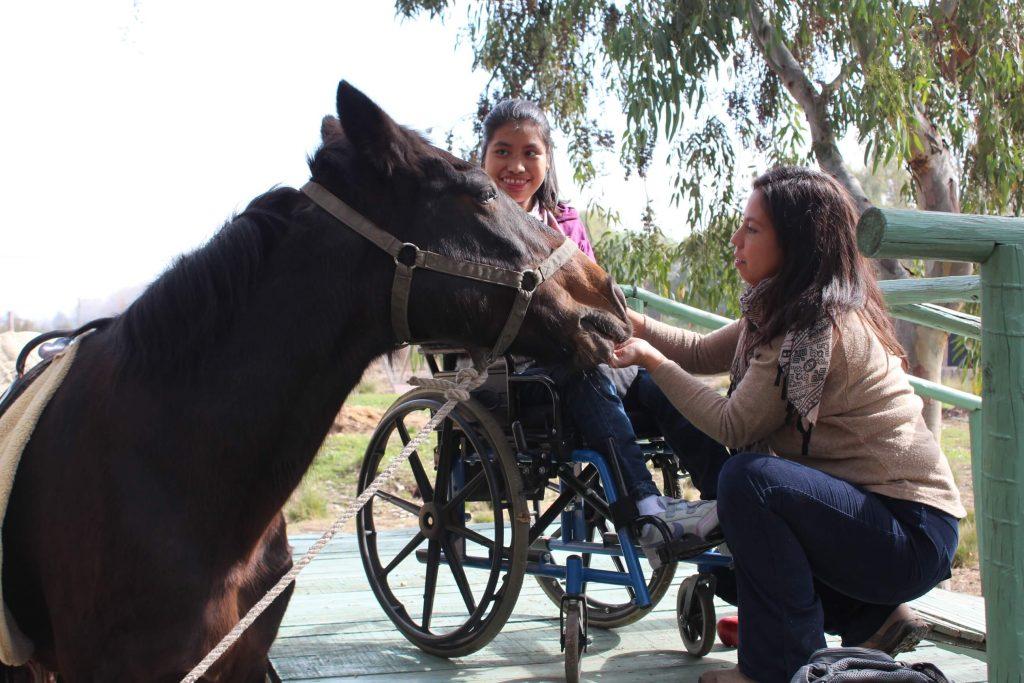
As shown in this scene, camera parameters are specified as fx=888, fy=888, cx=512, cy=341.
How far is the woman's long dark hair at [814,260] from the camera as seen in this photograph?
7.29ft

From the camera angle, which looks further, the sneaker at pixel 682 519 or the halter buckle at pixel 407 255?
the sneaker at pixel 682 519

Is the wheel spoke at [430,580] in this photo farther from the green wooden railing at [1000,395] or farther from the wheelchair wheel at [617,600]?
the green wooden railing at [1000,395]

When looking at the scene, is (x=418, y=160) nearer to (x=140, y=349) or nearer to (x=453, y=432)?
(x=140, y=349)

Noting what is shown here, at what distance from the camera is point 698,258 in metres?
7.21

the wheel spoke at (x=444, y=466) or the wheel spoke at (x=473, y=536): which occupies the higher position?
the wheel spoke at (x=444, y=466)

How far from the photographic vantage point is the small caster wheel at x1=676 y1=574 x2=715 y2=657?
9.54ft

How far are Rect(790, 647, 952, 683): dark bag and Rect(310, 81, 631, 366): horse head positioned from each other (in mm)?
795

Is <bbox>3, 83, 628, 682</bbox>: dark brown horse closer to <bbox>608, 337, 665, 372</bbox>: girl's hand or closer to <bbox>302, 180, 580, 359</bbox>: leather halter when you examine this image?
<bbox>302, 180, 580, 359</bbox>: leather halter

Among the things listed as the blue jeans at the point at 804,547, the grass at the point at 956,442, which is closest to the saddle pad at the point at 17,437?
the blue jeans at the point at 804,547

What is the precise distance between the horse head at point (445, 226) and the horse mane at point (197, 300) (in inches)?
8.5

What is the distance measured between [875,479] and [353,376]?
1.29 meters

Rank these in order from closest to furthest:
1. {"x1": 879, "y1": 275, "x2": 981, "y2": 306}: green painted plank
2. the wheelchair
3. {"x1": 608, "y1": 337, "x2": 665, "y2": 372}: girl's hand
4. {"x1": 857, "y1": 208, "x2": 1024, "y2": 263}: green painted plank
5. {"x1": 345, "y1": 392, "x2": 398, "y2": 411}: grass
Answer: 1. {"x1": 857, "y1": 208, "x2": 1024, "y2": 263}: green painted plank
2. {"x1": 608, "y1": 337, "x2": 665, "y2": 372}: girl's hand
3. the wheelchair
4. {"x1": 879, "y1": 275, "x2": 981, "y2": 306}: green painted plank
5. {"x1": 345, "y1": 392, "x2": 398, "y2": 411}: grass

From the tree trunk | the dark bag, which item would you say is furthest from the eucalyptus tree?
the dark bag

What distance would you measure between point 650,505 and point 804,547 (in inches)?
22.9
